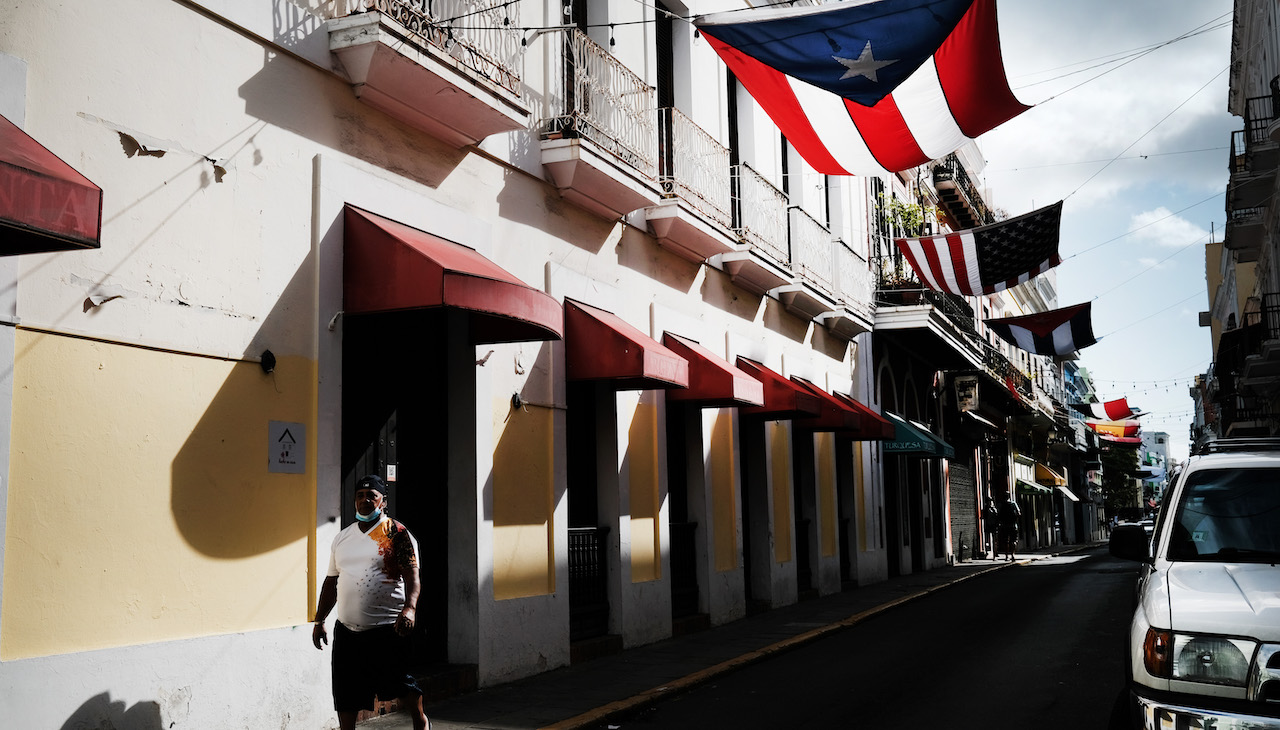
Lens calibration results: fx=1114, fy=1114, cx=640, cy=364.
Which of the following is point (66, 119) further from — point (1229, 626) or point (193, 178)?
point (1229, 626)

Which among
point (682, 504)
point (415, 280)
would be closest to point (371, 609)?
point (415, 280)

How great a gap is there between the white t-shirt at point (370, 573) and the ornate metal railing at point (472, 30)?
3828mm

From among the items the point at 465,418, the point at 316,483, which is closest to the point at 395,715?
the point at 316,483

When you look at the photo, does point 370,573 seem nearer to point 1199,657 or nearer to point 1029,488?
point 1199,657

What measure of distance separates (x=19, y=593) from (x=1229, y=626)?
5.77 metres

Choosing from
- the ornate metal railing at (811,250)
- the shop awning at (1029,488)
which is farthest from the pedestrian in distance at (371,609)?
the shop awning at (1029,488)

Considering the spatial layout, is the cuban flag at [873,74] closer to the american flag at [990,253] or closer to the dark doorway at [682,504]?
the dark doorway at [682,504]

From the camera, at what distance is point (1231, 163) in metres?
27.7

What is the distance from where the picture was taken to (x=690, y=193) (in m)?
13.7

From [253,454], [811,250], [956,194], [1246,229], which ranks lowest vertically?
[253,454]

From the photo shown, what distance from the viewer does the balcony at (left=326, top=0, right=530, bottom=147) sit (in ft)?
26.3

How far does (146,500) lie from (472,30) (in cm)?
498

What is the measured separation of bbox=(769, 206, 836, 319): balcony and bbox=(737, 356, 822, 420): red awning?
204 cm

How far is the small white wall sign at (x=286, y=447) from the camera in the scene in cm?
741
